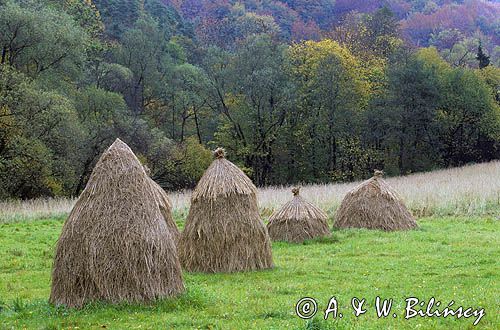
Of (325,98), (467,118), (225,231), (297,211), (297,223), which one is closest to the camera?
(225,231)

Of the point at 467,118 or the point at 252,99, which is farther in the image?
the point at 467,118

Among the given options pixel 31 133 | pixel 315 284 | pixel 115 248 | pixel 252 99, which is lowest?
pixel 315 284

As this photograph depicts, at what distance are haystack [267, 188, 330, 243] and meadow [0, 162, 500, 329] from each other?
39cm

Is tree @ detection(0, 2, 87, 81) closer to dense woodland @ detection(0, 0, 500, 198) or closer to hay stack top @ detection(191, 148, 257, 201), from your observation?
dense woodland @ detection(0, 0, 500, 198)

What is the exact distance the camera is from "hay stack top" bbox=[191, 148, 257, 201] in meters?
13.9

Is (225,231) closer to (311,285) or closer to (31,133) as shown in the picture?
(311,285)

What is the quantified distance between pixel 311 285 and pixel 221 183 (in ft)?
11.3

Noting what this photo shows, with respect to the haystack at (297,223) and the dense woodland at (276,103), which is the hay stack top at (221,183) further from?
the dense woodland at (276,103)

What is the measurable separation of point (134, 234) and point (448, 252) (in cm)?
882

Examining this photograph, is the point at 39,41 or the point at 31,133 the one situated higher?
the point at 39,41

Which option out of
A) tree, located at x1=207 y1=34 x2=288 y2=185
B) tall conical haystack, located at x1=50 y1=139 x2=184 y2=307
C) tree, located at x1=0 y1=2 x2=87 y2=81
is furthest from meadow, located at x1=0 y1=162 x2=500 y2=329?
tree, located at x1=207 y1=34 x2=288 y2=185

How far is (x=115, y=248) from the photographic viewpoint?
32.4ft

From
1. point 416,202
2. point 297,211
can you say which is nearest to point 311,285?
point 297,211

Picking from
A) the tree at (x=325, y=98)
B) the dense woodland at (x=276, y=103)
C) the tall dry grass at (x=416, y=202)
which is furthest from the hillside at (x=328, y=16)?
the tall dry grass at (x=416, y=202)
